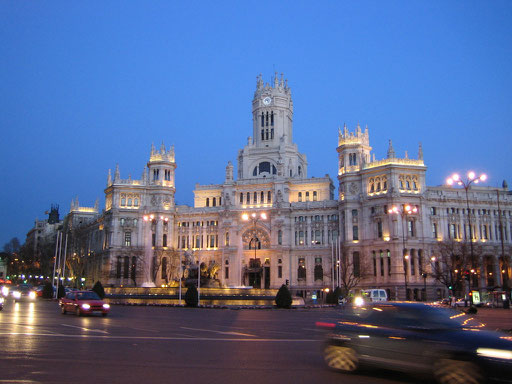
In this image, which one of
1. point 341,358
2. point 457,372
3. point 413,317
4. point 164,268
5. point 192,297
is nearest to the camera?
point 457,372

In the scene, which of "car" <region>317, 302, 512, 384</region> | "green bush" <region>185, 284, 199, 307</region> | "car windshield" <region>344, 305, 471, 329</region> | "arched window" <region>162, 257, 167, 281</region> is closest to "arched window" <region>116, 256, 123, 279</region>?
"arched window" <region>162, 257, 167, 281</region>

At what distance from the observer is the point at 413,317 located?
1243cm

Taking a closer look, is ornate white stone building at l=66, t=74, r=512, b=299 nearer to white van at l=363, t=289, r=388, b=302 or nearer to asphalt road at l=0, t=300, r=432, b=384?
white van at l=363, t=289, r=388, b=302

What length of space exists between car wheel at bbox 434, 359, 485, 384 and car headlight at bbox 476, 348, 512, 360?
0.29 meters

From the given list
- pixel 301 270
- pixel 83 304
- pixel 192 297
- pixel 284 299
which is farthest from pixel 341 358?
pixel 301 270

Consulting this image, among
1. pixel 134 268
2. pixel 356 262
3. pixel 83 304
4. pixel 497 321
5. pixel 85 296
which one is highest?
pixel 356 262

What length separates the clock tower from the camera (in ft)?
374

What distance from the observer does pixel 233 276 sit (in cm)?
10281

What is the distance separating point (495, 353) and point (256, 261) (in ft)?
304

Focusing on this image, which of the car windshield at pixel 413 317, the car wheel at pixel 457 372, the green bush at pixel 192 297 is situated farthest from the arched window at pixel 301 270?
the car wheel at pixel 457 372

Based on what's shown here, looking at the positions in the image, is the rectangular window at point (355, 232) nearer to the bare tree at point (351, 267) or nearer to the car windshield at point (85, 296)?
the bare tree at point (351, 267)

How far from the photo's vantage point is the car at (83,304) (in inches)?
1307

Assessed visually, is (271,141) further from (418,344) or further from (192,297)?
(418,344)

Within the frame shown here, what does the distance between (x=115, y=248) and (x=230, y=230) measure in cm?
2351
